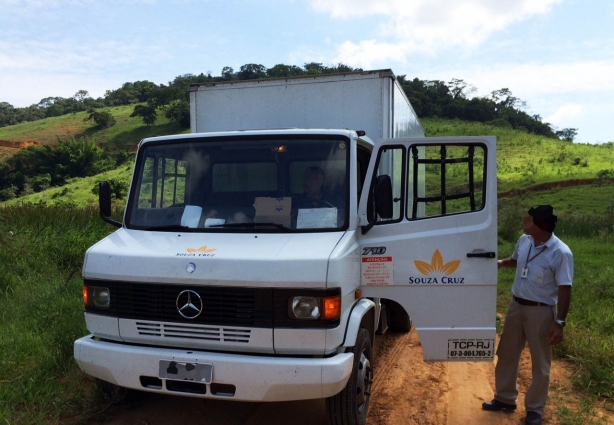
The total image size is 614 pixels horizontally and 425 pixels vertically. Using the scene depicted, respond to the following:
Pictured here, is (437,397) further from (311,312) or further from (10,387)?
(10,387)

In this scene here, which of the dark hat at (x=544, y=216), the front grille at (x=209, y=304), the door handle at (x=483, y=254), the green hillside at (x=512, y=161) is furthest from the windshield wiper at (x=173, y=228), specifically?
the green hillside at (x=512, y=161)

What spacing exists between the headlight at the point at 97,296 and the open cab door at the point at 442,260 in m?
1.89

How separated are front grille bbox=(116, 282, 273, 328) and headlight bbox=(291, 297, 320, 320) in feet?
0.51

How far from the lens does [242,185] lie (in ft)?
13.4

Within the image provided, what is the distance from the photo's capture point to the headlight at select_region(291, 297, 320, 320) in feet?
10.7

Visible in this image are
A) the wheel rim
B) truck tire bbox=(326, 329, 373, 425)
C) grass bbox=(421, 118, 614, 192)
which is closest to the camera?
truck tire bbox=(326, 329, 373, 425)

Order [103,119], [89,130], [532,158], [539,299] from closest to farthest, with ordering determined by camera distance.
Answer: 1. [539,299]
2. [532,158]
3. [89,130]
4. [103,119]

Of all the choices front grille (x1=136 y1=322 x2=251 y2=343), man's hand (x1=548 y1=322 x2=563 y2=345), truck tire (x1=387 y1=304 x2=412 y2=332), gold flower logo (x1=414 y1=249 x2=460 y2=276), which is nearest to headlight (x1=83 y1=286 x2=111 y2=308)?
front grille (x1=136 y1=322 x2=251 y2=343)

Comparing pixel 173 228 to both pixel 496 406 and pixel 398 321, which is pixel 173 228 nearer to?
pixel 496 406

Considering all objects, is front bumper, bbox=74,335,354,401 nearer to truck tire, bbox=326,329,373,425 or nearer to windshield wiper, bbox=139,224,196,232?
truck tire, bbox=326,329,373,425

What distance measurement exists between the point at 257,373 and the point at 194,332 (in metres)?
0.53

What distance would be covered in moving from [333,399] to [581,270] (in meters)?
9.26

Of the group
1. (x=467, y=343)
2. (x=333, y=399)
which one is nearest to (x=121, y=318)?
(x=333, y=399)

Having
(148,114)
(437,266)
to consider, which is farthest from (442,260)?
(148,114)
